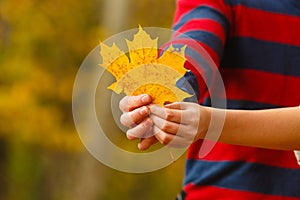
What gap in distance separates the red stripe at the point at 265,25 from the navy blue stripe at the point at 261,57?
1cm

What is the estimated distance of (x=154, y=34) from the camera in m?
1.32

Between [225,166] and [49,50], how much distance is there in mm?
5263

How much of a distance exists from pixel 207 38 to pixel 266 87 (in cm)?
17

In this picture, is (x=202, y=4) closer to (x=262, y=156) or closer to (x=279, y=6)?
(x=279, y=6)

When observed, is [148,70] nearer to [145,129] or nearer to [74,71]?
[145,129]

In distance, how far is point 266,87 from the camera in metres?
1.66

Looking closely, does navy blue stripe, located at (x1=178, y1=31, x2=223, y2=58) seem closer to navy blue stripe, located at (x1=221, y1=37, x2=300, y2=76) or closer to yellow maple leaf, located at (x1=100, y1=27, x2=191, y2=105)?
navy blue stripe, located at (x1=221, y1=37, x2=300, y2=76)

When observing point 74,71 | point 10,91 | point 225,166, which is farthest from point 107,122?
point 74,71

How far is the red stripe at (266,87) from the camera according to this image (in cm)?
165

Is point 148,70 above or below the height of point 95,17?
above

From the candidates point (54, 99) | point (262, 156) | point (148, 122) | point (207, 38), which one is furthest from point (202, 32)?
point (54, 99)

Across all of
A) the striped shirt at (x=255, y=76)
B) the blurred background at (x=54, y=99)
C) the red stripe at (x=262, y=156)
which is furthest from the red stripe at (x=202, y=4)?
the blurred background at (x=54, y=99)

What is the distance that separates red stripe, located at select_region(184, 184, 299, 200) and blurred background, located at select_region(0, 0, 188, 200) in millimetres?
4524

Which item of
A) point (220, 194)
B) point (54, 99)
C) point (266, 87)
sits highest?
point (266, 87)
